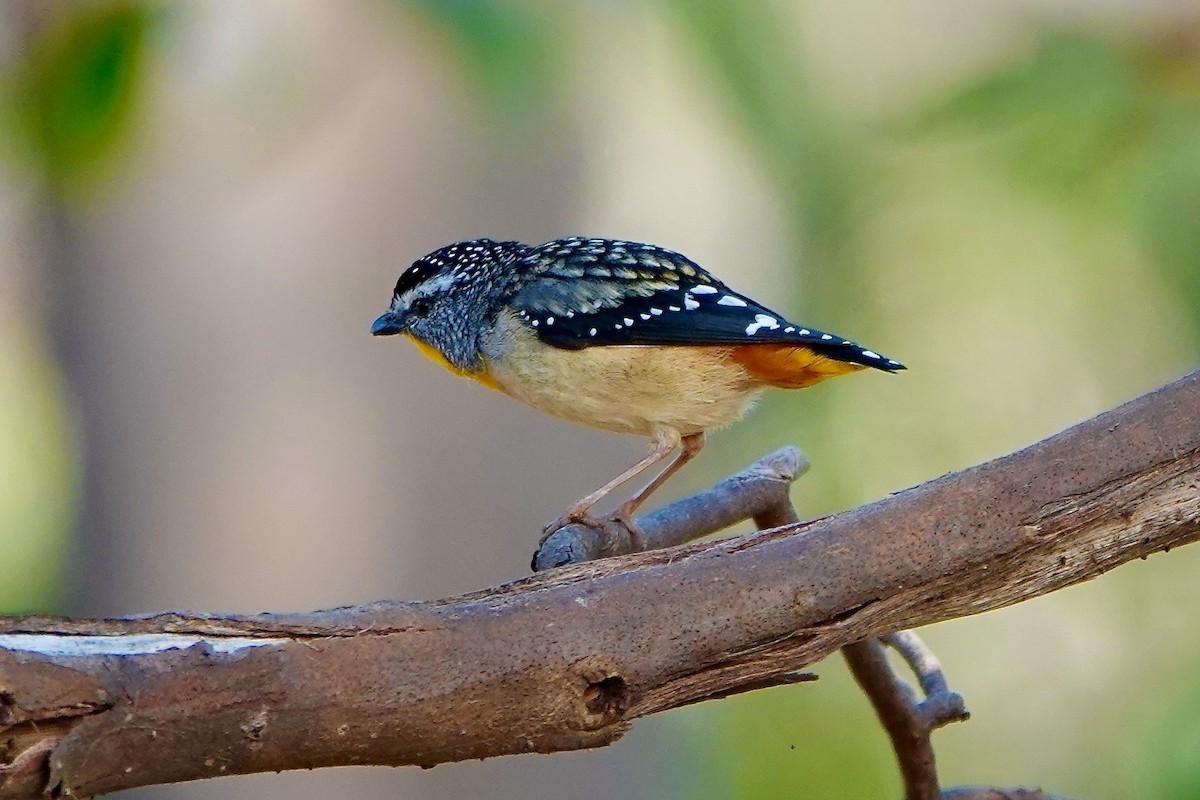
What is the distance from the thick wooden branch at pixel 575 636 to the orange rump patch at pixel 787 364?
1.22 meters

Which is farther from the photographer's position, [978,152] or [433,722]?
[978,152]

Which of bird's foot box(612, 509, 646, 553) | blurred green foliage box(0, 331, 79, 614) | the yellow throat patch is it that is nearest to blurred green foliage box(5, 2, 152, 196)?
the yellow throat patch

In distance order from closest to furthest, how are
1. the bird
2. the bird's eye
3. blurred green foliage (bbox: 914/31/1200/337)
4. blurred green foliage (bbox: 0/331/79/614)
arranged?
the bird, blurred green foliage (bbox: 914/31/1200/337), the bird's eye, blurred green foliage (bbox: 0/331/79/614)

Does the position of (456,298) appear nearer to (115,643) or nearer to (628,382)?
(628,382)

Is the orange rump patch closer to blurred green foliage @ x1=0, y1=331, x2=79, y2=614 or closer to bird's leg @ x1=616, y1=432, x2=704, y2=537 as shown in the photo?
bird's leg @ x1=616, y1=432, x2=704, y2=537

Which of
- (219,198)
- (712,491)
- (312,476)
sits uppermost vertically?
(219,198)

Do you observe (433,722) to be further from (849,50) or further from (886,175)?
(849,50)

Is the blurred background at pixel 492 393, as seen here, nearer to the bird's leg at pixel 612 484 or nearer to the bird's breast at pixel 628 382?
the bird's breast at pixel 628 382

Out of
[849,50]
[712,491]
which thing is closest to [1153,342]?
[849,50]

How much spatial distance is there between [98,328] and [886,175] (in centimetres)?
453

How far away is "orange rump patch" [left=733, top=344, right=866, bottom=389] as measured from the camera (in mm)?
4121

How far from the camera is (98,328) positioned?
7.05m

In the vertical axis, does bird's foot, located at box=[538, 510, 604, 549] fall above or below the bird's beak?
below

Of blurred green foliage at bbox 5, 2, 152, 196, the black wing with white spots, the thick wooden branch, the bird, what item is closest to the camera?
the thick wooden branch
